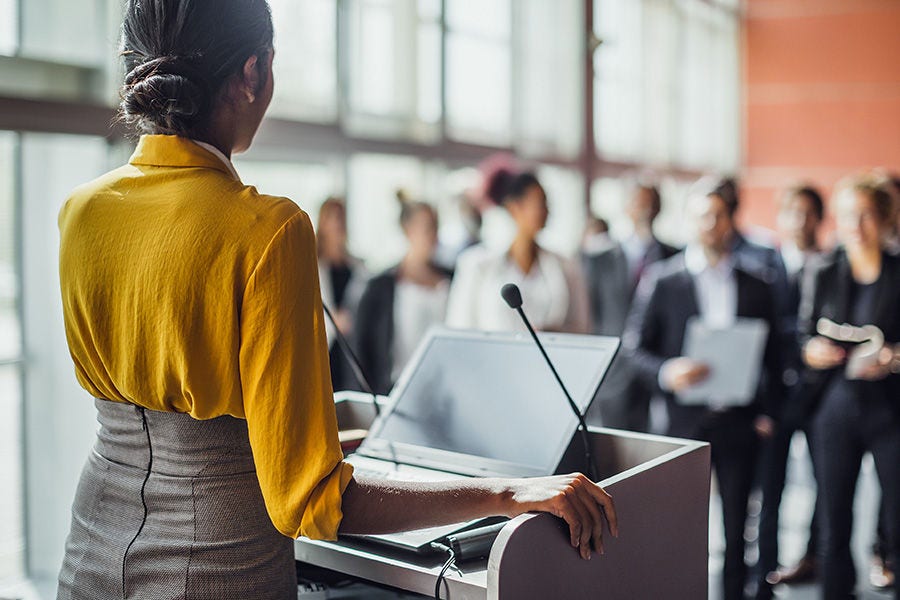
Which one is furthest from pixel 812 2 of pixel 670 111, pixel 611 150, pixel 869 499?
pixel 869 499

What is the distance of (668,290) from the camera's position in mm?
3408

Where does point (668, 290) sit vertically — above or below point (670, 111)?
below

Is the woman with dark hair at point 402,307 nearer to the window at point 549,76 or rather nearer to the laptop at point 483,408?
the laptop at point 483,408

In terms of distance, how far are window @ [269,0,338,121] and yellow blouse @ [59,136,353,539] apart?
3.57 m

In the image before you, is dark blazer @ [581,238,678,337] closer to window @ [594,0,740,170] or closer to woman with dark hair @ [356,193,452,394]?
woman with dark hair @ [356,193,452,394]

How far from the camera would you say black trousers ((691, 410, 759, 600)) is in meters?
3.21

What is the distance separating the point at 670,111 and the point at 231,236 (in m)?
9.90

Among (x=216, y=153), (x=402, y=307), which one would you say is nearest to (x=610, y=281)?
(x=402, y=307)

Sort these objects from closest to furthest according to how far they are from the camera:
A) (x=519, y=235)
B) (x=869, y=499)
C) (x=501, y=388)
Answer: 1. (x=501, y=388)
2. (x=519, y=235)
3. (x=869, y=499)

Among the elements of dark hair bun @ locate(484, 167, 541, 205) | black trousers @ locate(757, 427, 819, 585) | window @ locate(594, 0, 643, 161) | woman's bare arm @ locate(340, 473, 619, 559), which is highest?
window @ locate(594, 0, 643, 161)

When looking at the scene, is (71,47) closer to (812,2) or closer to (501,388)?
(501,388)

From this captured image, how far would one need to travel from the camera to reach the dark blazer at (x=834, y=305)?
Result: 3350 mm

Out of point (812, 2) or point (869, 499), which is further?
point (812, 2)

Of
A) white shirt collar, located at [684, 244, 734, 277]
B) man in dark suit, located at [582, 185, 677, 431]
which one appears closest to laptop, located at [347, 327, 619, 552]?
white shirt collar, located at [684, 244, 734, 277]
